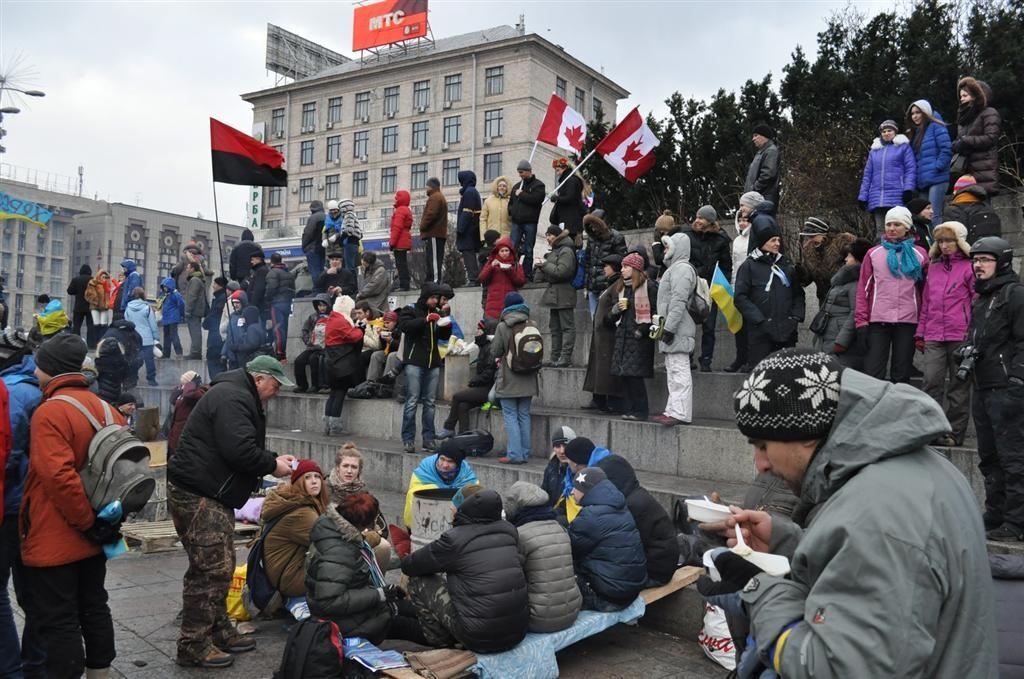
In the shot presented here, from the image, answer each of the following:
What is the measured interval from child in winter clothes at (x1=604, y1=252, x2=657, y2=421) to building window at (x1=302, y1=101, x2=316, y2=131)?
5816 centimetres

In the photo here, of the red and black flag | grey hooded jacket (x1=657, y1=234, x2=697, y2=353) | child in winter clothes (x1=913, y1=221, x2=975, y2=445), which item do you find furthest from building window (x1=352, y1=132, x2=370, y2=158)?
child in winter clothes (x1=913, y1=221, x2=975, y2=445)

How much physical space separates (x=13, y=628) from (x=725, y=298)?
25.0 feet

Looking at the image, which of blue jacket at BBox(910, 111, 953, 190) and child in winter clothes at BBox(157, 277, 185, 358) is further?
child in winter clothes at BBox(157, 277, 185, 358)

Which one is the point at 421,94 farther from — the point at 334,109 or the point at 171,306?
the point at 171,306

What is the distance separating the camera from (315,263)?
15.9 meters

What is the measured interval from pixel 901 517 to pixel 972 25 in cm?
1577

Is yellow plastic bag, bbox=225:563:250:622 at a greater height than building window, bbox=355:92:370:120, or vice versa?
building window, bbox=355:92:370:120

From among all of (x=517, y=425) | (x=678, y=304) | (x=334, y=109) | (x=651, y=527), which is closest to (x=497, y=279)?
(x=517, y=425)

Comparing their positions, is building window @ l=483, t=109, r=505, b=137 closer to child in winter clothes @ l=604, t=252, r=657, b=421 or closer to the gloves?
child in winter clothes @ l=604, t=252, r=657, b=421

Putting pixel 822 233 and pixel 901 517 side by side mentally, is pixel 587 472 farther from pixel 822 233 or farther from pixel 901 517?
pixel 822 233

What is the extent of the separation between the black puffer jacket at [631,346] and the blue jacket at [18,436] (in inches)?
236

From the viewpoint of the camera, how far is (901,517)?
5.18 ft

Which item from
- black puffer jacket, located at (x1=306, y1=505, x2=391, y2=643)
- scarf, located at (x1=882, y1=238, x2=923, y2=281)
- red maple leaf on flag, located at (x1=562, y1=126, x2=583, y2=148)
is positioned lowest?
black puffer jacket, located at (x1=306, y1=505, x2=391, y2=643)

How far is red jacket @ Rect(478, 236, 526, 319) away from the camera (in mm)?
11695
